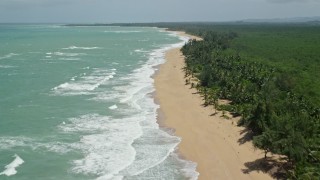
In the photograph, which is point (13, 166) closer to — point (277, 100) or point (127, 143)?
point (127, 143)

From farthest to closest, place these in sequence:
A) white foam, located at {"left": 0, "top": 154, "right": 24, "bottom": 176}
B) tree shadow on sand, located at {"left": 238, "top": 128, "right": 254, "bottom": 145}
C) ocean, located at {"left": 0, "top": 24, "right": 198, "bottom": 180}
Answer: tree shadow on sand, located at {"left": 238, "top": 128, "right": 254, "bottom": 145}
ocean, located at {"left": 0, "top": 24, "right": 198, "bottom": 180}
white foam, located at {"left": 0, "top": 154, "right": 24, "bottom": 176}

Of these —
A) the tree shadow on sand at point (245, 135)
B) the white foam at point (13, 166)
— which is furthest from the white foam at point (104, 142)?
the tree shadow on sand at point (245, 135)

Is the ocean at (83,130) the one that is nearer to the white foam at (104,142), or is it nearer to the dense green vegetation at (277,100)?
the white foam at (104,142)

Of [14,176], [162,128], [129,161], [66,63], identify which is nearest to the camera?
[14,176]

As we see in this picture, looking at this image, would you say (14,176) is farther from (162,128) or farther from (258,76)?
(258,76)

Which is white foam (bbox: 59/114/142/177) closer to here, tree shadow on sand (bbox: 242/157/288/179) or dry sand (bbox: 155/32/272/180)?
dry sand (bbox: 155/32/272/180)

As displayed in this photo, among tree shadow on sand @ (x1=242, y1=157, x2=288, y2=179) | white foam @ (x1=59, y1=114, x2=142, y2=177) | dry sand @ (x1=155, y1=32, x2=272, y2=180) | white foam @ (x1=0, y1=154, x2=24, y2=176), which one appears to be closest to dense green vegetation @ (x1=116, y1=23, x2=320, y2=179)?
tree shadow on sand @ (x1=242, y1=157, x2=288, y2=179)

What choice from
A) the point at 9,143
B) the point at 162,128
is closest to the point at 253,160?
the point at 162,128
